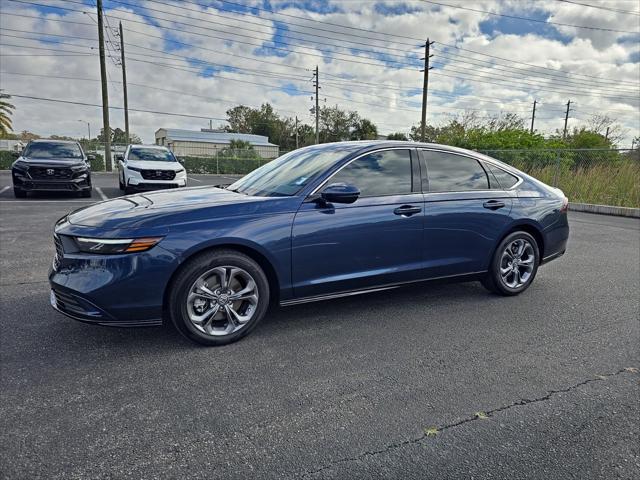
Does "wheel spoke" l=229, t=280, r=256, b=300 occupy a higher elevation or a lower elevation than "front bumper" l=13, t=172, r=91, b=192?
lower

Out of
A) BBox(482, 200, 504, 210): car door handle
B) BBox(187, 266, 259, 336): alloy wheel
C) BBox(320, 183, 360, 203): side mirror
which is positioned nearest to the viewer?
BBox(187, 266, 259, 336): alloy wheel

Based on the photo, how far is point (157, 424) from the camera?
231 cm

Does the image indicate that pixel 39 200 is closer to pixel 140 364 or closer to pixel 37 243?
pixel 37 243

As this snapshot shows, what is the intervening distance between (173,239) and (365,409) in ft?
5.50

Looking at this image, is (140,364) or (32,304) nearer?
(140,364)

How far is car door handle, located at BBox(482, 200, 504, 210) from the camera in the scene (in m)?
4.27

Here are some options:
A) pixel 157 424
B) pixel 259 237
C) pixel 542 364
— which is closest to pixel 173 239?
pixel 259 237

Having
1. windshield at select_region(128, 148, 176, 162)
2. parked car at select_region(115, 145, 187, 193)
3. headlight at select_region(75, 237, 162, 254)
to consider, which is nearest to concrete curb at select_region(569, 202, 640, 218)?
parked car at select_region(115, 145, 187, 193)

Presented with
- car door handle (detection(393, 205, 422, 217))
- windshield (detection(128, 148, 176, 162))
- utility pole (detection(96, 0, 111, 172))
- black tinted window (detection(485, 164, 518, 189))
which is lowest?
car door handle (detection(393, 205, 422, 217))

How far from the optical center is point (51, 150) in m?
11.6

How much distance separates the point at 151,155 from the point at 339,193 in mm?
11529

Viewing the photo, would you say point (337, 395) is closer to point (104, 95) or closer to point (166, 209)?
point (166, 209)

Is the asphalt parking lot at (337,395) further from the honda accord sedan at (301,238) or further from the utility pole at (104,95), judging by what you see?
the utility pole at (104,95)

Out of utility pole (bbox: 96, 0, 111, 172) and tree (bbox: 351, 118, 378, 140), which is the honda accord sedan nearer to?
utility pole (bbox: 96, 0, 111, 172)
